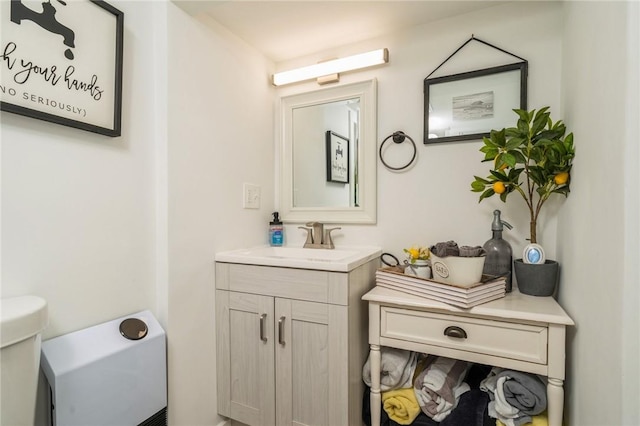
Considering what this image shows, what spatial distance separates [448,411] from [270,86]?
68.6 inches

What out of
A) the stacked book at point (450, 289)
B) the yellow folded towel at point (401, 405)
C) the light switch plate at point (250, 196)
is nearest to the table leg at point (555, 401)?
the stacked book at point (450, 289)

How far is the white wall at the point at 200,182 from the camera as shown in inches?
47.4

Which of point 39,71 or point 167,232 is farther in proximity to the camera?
point 167,232

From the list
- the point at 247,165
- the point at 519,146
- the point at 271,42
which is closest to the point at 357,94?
the point at 271,42

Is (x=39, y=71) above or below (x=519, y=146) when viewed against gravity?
above

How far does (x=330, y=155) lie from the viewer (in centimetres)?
168

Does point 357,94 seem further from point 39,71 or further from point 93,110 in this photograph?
point 39,71

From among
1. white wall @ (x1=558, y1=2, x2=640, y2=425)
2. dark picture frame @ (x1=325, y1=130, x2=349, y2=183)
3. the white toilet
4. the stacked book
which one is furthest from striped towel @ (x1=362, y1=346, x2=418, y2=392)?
the white toilet

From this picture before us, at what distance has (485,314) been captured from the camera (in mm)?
1007

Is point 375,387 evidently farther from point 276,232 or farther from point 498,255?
point 276,232

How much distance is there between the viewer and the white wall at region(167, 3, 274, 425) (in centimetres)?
120

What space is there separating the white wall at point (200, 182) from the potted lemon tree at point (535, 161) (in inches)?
43.3

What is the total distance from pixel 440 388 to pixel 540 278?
54 centimetres

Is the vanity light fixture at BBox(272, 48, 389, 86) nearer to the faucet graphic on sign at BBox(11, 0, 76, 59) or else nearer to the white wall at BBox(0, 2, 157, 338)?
the white wall at BBox(0, 2, 157, 338)
